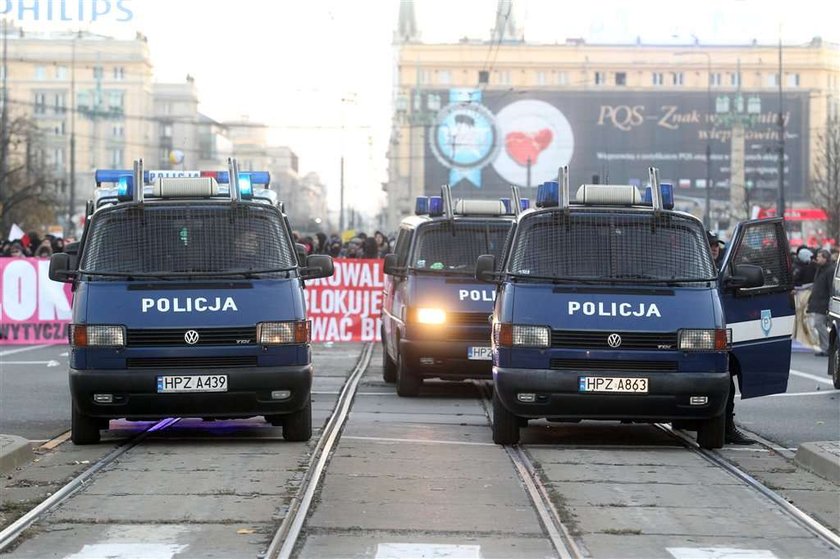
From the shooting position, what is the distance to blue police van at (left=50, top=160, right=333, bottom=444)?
1254 cm

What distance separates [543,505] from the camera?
9.83 meters

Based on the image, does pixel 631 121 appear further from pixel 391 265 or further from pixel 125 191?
pixel 125 191

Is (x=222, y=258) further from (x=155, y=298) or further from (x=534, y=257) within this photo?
(x=534, y=257)

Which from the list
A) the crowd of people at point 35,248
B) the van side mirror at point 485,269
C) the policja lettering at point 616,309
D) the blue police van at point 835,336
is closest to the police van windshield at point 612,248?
the policja lettering at point 616,309

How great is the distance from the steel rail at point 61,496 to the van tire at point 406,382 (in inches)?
183

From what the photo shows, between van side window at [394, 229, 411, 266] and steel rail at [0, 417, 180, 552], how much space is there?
5852 mm

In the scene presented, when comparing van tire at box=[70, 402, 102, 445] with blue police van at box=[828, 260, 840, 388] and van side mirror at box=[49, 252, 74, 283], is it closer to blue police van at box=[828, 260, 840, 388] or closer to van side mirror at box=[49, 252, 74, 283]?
van side mirror at box=[49, 252, 74, 283]

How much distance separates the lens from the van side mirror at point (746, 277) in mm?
13000

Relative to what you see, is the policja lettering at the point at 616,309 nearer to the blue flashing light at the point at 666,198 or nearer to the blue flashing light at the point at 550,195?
the blue flashing light at the point at 550,195

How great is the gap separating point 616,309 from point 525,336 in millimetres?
712

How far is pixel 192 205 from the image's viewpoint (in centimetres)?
1345

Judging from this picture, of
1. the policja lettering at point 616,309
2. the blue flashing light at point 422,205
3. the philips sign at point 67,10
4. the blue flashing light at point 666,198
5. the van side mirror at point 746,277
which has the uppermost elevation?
the philips sign at point 67,10

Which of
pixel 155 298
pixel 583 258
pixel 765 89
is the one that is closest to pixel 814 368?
pixel 583 258

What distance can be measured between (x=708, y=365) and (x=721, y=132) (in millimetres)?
91044
